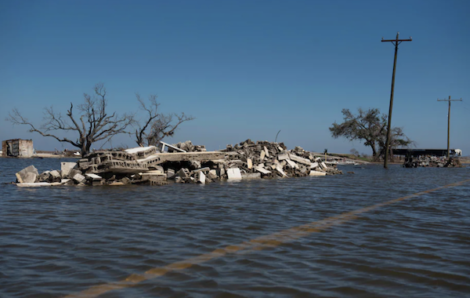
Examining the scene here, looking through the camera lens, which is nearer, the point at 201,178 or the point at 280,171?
the point at 201,178

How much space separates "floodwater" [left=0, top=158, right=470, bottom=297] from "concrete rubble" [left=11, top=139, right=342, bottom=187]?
5.87 m

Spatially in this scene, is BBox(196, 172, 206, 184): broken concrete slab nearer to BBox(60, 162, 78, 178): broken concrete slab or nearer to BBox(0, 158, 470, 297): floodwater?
BBox(60, 162, 78, 178): broken concrete slab

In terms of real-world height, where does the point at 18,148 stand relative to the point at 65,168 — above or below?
below

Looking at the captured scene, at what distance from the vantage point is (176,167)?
753 inches

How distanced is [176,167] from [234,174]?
2.97 m

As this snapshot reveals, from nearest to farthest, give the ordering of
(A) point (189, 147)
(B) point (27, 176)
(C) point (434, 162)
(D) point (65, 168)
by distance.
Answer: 1. (B) point (27, 176)
2. (D) point (65, 168)
3. (A) point (189, 147)
4. (C) point (434, 162)

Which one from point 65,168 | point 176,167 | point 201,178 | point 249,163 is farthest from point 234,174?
point 65,168

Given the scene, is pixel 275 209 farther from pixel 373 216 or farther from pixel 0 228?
pixel 0 228

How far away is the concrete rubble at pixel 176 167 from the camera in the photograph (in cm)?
1491

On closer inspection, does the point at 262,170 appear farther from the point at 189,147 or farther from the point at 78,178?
the point at 78,178

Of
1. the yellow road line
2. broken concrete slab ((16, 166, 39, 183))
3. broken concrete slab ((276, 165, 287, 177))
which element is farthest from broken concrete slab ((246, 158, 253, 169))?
the yellow road line

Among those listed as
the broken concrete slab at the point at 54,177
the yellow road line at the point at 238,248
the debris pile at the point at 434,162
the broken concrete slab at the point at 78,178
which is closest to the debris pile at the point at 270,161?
the broken concrete slab at the point at 78,178

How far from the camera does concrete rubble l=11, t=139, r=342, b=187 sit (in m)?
14.9

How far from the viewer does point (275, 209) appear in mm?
8820
